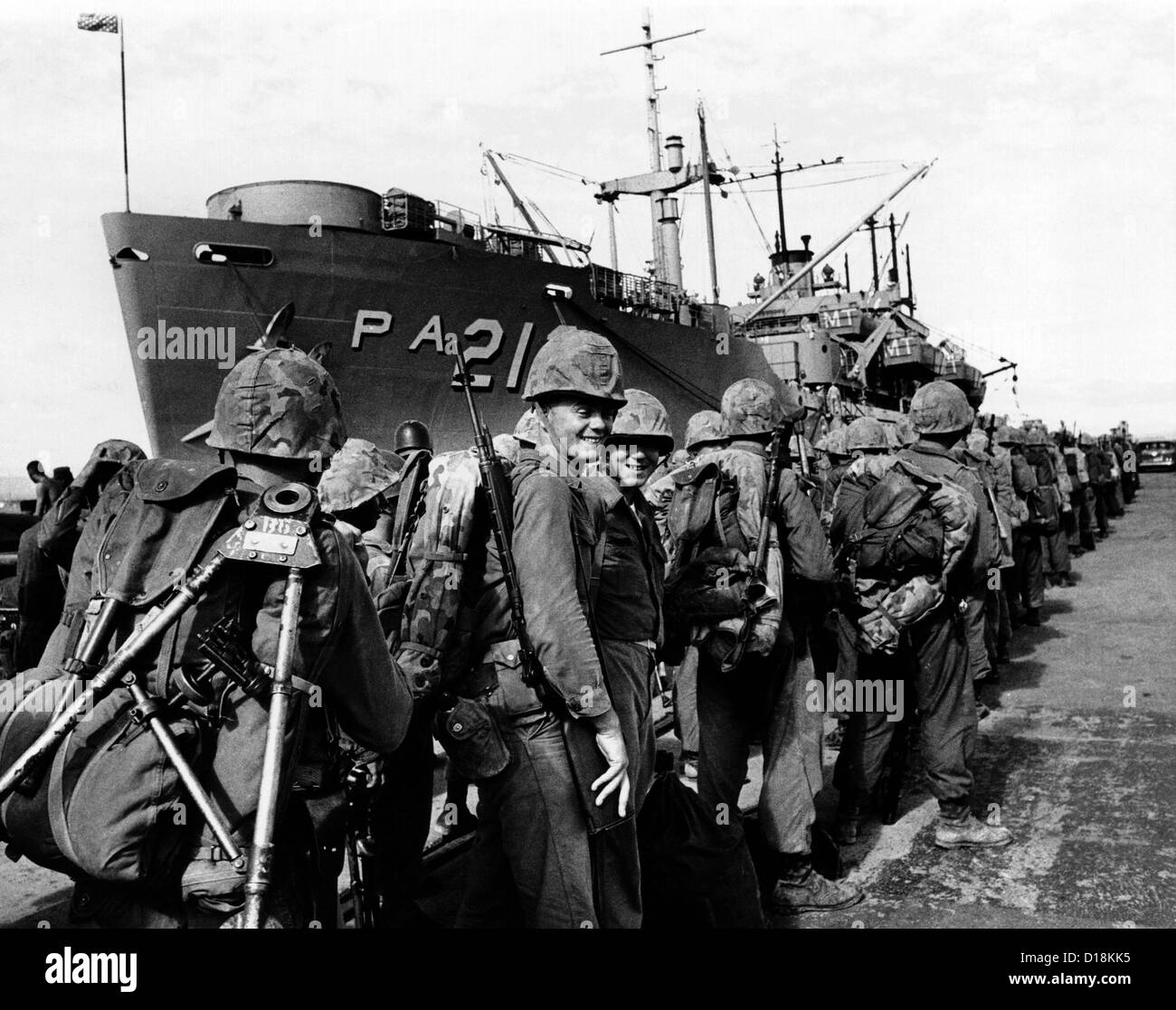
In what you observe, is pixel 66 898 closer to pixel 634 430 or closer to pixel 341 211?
pixel 634 430

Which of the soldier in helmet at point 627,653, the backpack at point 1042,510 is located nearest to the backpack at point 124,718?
the soldier in helmet at point 627,653

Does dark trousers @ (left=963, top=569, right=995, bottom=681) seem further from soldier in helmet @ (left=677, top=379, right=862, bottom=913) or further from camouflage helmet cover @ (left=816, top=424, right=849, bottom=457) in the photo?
camouflage helmet cover @ (left=816, top=424, right=849, bottom=457)

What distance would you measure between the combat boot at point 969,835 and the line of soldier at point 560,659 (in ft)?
0.03

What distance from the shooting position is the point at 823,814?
5.02 meters

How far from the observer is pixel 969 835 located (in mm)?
4465

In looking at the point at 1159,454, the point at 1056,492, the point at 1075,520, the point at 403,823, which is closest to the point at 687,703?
the point at 403,823

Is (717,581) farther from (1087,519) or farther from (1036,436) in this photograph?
(1087,519)

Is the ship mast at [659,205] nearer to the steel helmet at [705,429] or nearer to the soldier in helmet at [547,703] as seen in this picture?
the steel helmet at [705,429]

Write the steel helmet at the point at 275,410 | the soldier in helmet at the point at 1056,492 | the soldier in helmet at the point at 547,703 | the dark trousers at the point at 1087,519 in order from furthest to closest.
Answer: the dark trousers at the point at 1087,519 < the soldier in helmet at the point at 1056,492 < the soldier in helmet at the point at 547,703 < the steel helmet at the point at 275,410

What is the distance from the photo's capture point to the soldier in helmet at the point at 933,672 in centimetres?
454

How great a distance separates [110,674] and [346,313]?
14698mm

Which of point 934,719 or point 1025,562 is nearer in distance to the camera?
point 934,719

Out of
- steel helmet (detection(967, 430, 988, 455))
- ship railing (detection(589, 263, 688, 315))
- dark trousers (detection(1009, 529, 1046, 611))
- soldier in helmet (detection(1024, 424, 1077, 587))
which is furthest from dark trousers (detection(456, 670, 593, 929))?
ship railing (detection(589, 263, 688, 315))

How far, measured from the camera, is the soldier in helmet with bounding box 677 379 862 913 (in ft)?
13.2
